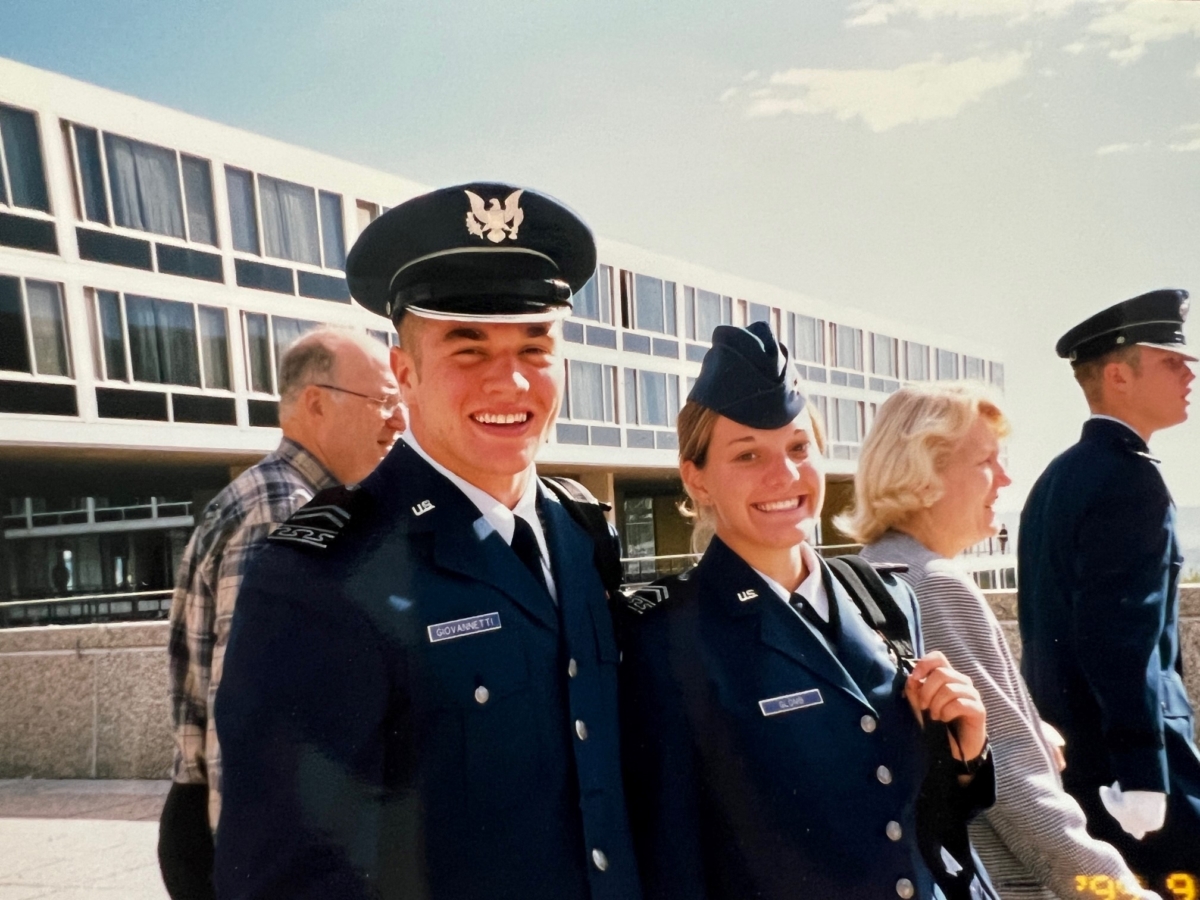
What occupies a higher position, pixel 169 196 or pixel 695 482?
pixel 169 196

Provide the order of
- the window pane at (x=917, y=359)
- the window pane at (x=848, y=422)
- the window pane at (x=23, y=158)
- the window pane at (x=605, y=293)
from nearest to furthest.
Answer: the window pane at (x=23, y=158), the window pane at (x=605, y=293), the window pane at (x=848, y=422), the window pane at (x=917, y=359)

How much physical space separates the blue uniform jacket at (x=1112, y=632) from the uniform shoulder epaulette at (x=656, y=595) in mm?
1390

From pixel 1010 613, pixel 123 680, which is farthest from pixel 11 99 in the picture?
pixel 1010 613

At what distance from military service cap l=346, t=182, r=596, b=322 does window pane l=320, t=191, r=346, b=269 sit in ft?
69.6

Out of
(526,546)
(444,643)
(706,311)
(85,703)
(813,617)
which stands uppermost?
(706,311)

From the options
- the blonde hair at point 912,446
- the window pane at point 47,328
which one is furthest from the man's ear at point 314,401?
the window pane at point 47,328

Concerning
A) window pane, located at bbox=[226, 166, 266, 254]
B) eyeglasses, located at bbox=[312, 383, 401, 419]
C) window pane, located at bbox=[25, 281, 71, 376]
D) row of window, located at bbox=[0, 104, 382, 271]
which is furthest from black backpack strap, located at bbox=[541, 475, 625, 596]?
window pane, located at bbox=[226, 166, 266, 254]

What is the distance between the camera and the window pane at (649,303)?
3143cm

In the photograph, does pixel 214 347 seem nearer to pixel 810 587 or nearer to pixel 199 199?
pixel 199 199

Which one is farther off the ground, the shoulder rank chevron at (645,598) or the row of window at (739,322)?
the row of window at (739,322)

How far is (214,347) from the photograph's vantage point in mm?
20172

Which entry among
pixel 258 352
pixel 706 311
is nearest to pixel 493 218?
pixel 258 352

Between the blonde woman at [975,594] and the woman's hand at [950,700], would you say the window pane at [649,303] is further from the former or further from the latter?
the woman's hand at [950,700]

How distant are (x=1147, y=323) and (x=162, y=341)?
19.1m
